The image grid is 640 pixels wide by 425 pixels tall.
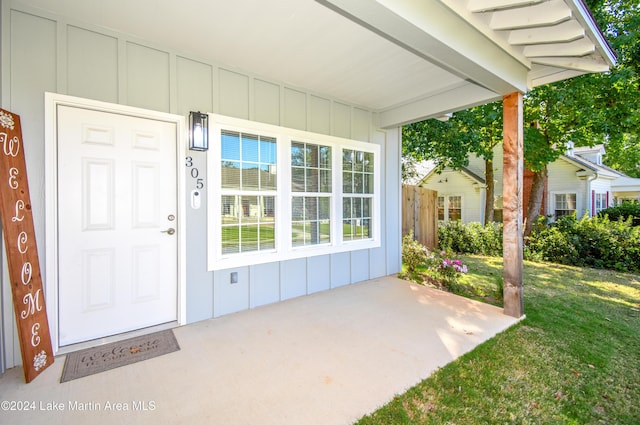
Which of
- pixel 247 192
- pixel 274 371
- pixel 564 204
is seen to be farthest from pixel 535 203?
pixel 274 371

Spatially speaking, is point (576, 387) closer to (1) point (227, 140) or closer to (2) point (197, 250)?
(2) point (197, 250)

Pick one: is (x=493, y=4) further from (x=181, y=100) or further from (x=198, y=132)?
(x=181, y=100)

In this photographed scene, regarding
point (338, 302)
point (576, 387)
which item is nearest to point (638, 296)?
point (576, 387)

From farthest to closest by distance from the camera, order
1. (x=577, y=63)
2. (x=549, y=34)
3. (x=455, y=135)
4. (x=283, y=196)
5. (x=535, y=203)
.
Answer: (x=535, y=203) < (x=455, y=135) < (x=283, y=196) < (x=577, y=63) < (x=549, y=34)

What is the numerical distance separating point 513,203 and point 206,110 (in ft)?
11.7

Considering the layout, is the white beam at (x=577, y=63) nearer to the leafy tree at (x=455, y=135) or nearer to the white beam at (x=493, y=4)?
the white beam at (x=493, y=4)

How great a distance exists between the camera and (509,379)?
221cm

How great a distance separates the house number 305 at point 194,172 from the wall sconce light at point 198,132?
13cm

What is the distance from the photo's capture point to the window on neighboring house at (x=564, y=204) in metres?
10.4

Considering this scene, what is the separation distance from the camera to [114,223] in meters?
2.79

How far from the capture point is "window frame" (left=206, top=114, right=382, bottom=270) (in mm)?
3244

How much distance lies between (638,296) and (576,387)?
3.40 metres

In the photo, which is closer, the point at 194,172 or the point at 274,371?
the point at 274,371

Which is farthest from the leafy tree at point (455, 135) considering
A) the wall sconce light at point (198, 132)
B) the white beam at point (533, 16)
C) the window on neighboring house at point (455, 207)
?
the window on neighboring house at point (455, 207)
